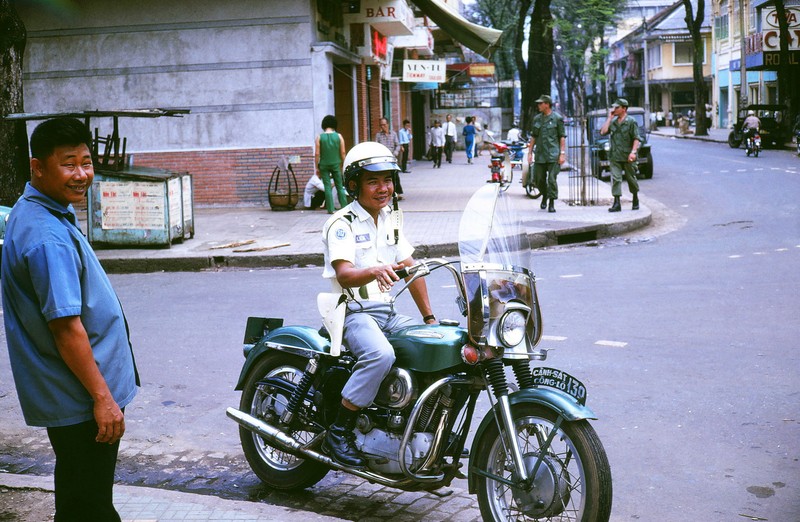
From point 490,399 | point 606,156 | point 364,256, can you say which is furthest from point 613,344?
point 606,156

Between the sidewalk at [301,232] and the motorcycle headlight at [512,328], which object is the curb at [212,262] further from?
the motorcycle headlight at [512,328]

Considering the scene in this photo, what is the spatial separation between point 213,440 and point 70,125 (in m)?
2.81

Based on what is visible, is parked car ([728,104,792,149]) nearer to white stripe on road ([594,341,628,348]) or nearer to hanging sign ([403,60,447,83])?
hanging sign ([403,60,447,83])

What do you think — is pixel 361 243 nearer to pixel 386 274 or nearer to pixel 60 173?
pixel 386 274

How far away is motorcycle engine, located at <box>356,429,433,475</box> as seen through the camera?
13.0 ft

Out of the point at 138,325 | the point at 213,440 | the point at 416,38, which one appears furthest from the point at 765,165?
the point at 213,440

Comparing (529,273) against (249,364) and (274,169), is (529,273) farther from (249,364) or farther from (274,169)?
(274,169)

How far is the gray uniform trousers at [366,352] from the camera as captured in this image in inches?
157

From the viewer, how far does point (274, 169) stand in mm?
18969

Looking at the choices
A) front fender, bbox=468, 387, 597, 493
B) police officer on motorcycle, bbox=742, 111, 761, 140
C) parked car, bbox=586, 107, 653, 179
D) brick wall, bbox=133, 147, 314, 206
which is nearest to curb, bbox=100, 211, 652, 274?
brick wall, bbox=133, 147, 314, 206

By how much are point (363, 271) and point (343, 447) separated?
2.78ft

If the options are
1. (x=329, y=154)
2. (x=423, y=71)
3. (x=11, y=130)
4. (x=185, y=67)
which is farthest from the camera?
(x=423, y=71)

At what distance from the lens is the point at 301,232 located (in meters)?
14.8

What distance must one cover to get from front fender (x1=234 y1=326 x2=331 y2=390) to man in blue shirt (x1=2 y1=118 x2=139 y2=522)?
1.41m
